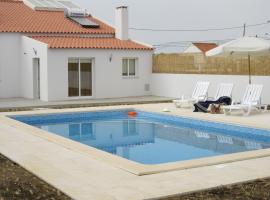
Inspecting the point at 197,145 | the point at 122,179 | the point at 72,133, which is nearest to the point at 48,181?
the point at 122,179

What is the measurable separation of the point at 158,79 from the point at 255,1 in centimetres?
1069

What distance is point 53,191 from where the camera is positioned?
23.9 feet

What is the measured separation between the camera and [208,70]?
23.3 m

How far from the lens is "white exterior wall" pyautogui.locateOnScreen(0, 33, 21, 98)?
25.3 meters

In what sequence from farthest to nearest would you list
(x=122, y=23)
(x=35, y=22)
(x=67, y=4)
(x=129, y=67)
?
(x=67, y=4), (x=122, y=23), (x=35, y=22), (x=129, y=67)

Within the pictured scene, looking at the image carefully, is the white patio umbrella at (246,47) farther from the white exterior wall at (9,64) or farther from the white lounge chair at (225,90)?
the white exterior wall at (9,64)

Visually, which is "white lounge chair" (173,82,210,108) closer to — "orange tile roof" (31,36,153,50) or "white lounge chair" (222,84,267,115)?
"white lounge chair" (222,84,267,115)

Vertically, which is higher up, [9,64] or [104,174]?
[9,64]

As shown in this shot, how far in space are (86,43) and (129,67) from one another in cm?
308

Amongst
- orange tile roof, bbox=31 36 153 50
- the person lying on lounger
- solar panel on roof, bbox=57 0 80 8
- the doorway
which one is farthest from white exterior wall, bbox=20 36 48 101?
the person lying on lounger

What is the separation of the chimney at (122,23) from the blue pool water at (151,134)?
9.58 metres

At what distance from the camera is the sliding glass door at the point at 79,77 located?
24750mm

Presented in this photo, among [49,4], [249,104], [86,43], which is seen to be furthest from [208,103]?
[49,4]

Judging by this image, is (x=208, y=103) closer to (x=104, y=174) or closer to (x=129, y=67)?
(x=129, y=67)
